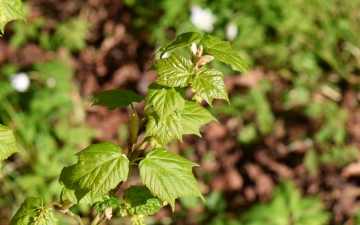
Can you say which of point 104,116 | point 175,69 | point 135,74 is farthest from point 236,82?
point 175,69

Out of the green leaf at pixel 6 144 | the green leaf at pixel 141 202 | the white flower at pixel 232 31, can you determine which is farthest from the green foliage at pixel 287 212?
the green leaf at pixel 6 144

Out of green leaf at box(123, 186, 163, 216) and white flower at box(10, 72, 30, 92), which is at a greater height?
white flower at box(10, 72, 30, 92)

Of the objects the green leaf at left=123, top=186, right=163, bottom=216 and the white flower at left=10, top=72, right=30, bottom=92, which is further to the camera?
the white flower at left=10, top=72, right=30, bottom=92

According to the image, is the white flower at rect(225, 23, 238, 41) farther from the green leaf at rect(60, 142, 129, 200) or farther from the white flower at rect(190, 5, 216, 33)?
the green leaf at rect(60, 142, 129, 200)

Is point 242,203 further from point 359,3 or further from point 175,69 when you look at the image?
point 175,69

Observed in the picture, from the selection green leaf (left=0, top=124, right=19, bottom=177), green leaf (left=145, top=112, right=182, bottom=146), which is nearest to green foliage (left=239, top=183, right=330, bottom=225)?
green leaf (left=145, top=112, right=182, bottom=146)

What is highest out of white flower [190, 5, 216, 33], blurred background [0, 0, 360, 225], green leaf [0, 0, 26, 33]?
green leaf [0, 0, 26, 33]
